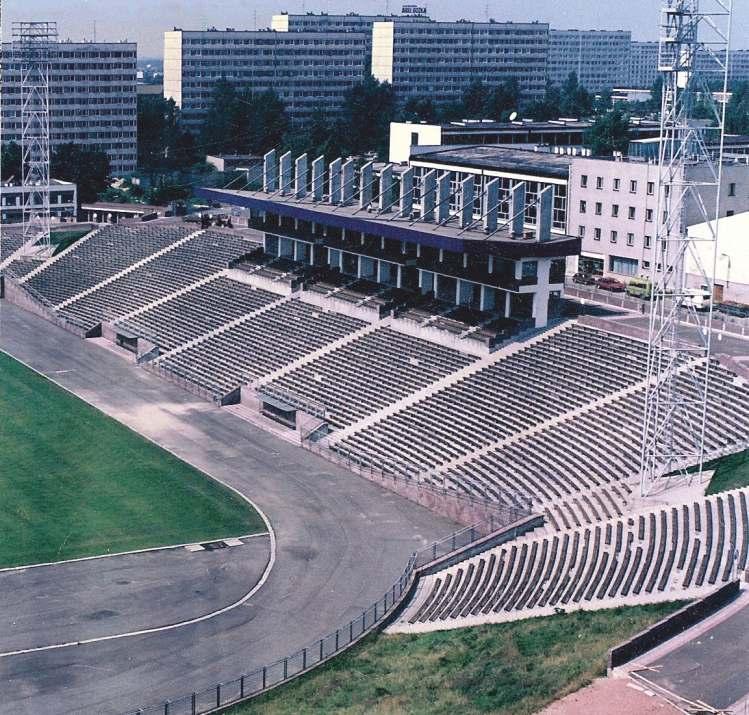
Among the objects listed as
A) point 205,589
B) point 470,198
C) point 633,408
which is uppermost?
point 470,198

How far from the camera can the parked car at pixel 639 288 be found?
92125 mm

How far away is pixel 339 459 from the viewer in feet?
242

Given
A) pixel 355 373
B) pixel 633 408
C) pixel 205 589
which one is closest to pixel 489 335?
pixel 355 373

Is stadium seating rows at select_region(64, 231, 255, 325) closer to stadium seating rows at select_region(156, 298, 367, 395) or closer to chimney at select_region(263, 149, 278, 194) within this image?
chimney at select_region(263, 149, 278, 194)

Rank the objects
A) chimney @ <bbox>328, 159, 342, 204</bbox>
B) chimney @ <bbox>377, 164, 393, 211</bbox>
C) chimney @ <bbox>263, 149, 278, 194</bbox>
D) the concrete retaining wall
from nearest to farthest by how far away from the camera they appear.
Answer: the concrete retaining wall, chimney @ <bbox>377, 164, 393, 211</bbox>, chimney @ <bbox>328, 159, 342, 204</bbox>, chimney @ <bbox>263, 149, 278, 194</bbox>

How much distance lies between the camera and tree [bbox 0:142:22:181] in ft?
507

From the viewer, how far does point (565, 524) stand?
60.0 metres

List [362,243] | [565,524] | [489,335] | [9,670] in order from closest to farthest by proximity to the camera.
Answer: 1. [9,670]
2. [565,524]
3. [489,335]
4. [362,243]

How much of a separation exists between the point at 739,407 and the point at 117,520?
30468 millimetres

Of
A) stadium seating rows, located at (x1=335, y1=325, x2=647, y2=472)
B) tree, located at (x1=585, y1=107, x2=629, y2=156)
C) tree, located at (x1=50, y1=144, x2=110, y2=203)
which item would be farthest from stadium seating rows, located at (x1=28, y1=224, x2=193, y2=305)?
stadium seating rows, located at (x1=335, y1=325, x2=647, y2=472)

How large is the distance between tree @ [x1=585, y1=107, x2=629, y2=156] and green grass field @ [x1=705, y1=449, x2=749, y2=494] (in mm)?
79324

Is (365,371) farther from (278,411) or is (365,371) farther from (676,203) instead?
(676,203)

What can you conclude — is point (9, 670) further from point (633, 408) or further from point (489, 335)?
point (489, 335)

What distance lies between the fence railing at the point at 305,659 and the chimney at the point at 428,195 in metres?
34.2
